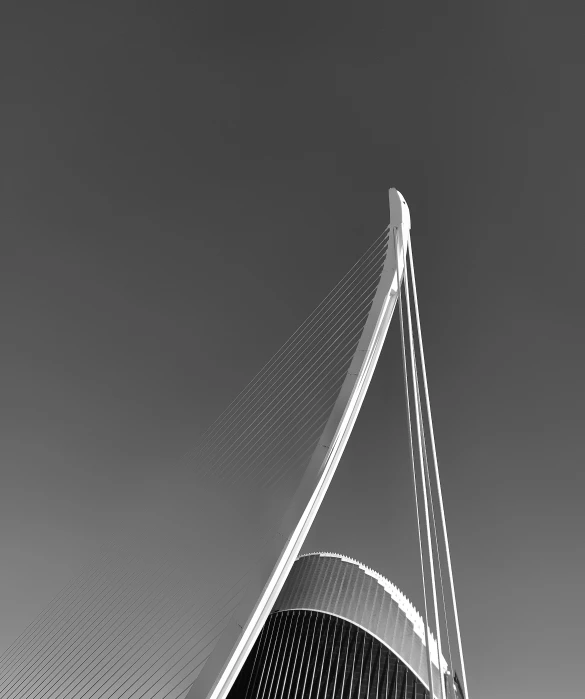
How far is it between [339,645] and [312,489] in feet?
132

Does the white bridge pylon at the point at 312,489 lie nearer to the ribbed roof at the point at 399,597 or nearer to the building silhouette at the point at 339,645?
the building silhouette at the point at 339,645

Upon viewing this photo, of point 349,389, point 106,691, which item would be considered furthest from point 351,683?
point 349,389

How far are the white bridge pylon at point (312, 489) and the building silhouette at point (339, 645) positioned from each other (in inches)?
1471

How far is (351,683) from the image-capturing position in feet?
163

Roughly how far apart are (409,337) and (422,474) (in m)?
4.53

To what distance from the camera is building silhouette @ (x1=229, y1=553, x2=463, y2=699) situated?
162ft

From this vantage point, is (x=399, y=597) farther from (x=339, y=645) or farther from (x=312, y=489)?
(x=312, y=489)

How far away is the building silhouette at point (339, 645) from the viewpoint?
49.3 metres

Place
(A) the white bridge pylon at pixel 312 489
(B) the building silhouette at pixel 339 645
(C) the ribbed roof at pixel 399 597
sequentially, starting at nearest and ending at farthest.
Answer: (A) the white bridge pylon at pixel 312 489 < (B) the building silhouette at pixel 339 645 < (C) the ribbed roof at pixel 399 597

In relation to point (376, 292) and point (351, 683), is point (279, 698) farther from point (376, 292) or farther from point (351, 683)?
point (376, 292)

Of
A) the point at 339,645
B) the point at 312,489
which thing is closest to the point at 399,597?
the point at 339,645

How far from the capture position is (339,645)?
169ft

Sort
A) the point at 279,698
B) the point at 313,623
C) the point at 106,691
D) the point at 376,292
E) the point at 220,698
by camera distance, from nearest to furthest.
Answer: the point at 220,698
the point at 106,691
the point at 376,292
the point at 279,698
the point at 313,623

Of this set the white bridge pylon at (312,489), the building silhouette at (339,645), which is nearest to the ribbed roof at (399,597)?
the building silhouette at (339,645)
